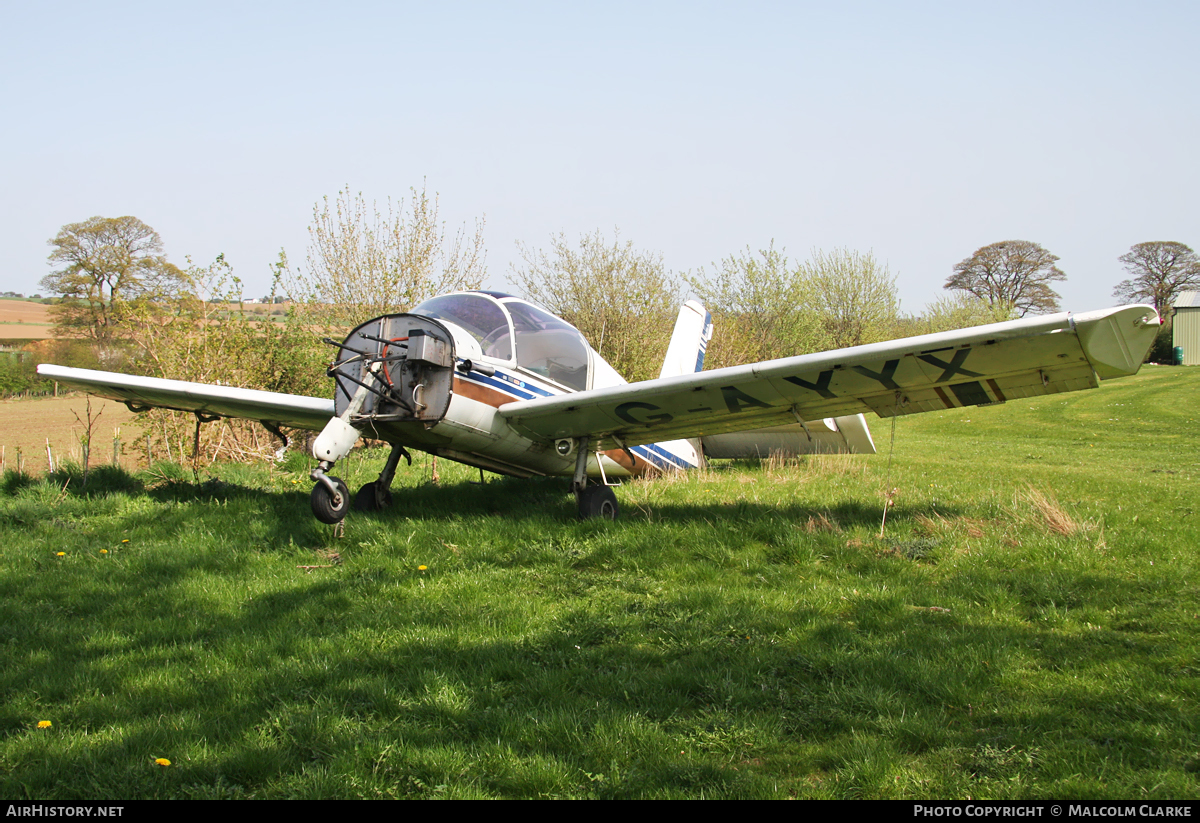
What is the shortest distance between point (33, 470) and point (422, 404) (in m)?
6.69

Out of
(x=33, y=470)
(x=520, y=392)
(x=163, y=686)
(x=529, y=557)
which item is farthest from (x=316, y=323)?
(x=163, y=686)

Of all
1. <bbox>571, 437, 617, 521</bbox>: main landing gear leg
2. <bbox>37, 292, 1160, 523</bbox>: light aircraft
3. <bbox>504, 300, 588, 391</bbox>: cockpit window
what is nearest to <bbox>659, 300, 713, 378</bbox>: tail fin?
<bbox>37, 292, 1160, 523</bbox>: light aircraft

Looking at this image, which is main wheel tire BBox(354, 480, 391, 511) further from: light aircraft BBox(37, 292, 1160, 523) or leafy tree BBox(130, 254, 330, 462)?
leafy tree BBox(130, 254, 330, 462)

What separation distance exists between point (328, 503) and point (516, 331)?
7.80 ft

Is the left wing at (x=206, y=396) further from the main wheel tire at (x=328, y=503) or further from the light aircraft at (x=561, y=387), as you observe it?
the main wheel tire at (x=328, y=503)

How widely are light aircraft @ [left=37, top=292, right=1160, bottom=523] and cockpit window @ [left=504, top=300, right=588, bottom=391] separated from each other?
15 millimetres

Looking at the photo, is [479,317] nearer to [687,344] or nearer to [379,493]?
[379,493]

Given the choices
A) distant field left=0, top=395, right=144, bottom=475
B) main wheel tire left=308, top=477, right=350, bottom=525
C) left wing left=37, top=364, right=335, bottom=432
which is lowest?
distant field left=0, top=395, right=144, bottom=475

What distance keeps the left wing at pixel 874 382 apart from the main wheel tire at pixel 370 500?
1.68 m

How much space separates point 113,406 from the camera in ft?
96.9

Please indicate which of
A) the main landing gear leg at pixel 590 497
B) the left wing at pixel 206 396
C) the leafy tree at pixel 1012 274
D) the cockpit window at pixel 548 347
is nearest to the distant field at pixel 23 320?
the left wing at pixel 206 396

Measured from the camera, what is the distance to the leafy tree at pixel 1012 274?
67.0 m

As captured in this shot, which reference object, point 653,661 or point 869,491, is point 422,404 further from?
point 869,491

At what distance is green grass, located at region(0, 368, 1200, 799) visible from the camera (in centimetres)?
292
